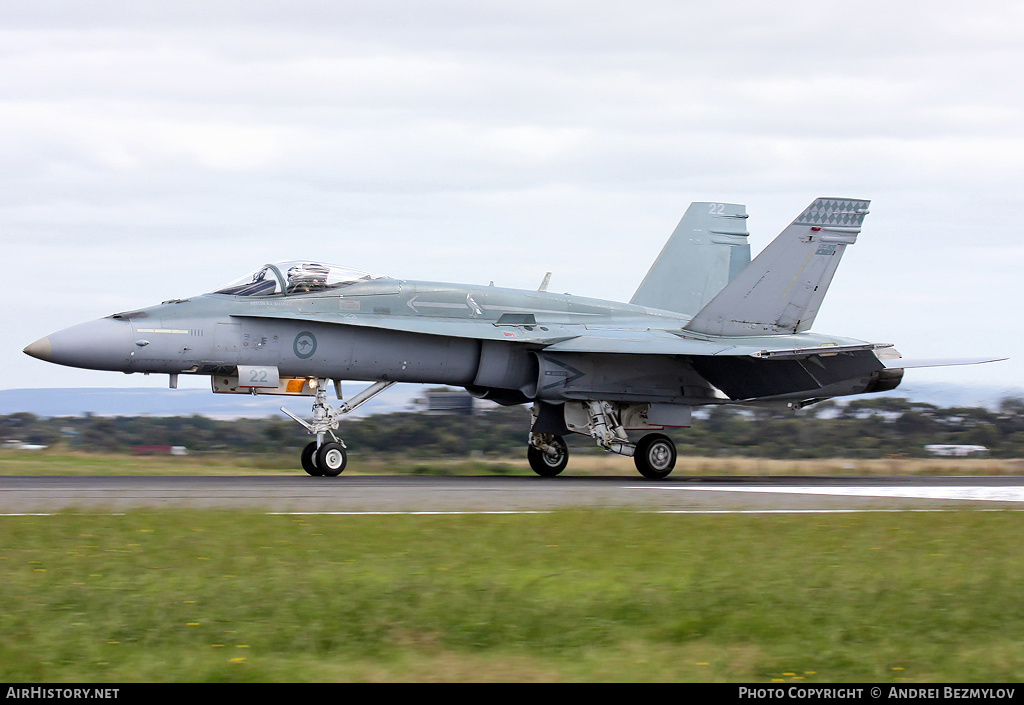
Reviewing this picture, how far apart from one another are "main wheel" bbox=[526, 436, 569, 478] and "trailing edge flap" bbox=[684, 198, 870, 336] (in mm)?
2898

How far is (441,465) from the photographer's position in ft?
68.4

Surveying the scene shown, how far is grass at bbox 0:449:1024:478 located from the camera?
19.2 m

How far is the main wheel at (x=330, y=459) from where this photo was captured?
15406 millimetres

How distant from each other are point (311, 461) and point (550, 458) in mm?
4286

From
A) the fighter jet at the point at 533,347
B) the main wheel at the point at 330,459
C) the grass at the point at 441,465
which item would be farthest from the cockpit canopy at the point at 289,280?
the grass at the point at 441,465

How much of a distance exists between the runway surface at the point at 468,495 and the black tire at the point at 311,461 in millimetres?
Answer: 770

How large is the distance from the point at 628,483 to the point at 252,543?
8.64m

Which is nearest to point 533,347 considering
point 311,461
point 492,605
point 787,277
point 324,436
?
point 324,436

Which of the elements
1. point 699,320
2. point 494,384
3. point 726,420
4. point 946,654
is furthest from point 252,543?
point 726,420

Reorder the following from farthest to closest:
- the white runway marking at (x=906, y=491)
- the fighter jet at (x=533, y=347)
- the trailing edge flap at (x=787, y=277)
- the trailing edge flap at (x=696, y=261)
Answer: the trailing edge flap at (x=696, y=261)
the trailing edge flap at (x=787, y=277)
the fighter jet at (x=533, y=347)
the white runway marking at (x=906, y=491)

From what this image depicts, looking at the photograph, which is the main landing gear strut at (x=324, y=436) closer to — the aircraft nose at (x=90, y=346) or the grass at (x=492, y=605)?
the aircraft nose at (x=90, y=346)

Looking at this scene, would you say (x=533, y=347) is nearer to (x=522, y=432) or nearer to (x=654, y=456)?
(x=654, y=456)

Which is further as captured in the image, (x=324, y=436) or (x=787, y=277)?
(x=787, y=277)

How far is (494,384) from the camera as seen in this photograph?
16734 millimetres
